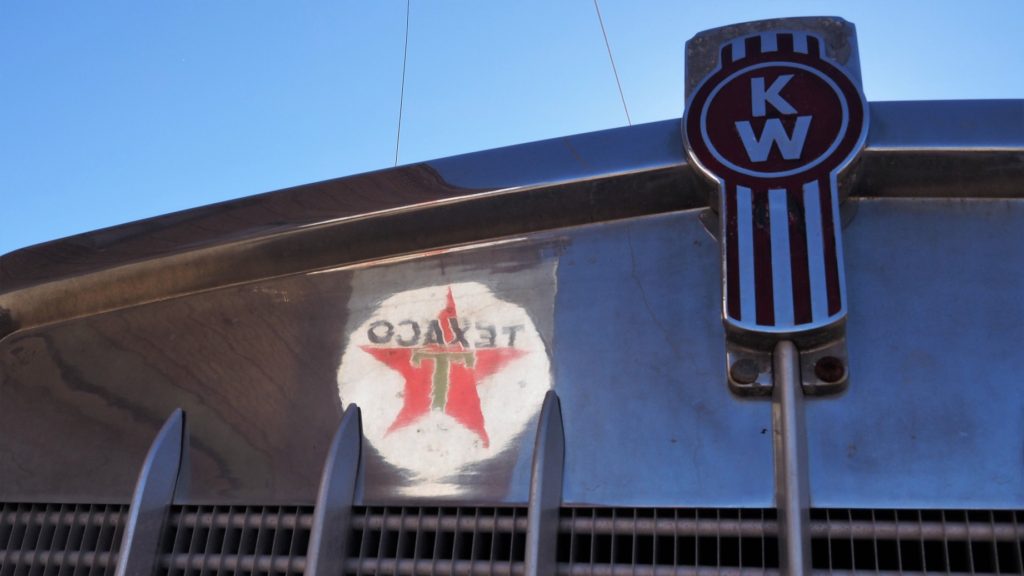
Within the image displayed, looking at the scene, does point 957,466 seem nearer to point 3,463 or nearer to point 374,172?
point 374,172

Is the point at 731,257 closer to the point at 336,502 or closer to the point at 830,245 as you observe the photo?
the point at 830,245

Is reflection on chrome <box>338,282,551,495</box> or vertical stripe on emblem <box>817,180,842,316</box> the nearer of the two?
vertical stripe on emblem <box>817,180,842,316</box>

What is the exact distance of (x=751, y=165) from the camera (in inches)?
89.1

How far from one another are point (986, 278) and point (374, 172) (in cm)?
149

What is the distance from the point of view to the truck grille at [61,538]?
2.37 metres

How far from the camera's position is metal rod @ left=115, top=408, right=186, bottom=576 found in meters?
2.27

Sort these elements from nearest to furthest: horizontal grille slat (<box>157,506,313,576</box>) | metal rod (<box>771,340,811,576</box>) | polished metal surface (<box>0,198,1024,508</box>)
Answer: metal rod (<box>771,340,811,576</box>) < polished metal surface (<box>0,198,1024,508</box>) < horizontal grille slat (<box>157,506,313,576</box>)

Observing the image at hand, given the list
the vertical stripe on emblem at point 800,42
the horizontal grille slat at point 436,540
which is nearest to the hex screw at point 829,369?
the horizontal grille slat at point 436,540

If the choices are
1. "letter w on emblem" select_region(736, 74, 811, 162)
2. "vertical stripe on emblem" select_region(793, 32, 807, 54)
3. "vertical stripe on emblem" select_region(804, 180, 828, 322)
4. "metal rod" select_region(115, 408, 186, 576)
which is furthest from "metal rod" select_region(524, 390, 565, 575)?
"vertical stripe on emblem" select_region(793, 32, 807, 54)

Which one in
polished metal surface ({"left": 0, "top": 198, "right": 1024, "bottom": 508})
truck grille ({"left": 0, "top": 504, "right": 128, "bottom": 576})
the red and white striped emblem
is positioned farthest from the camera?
truck grille ({"left": 0, "top": 504, "right": 128, "bottom": 576})

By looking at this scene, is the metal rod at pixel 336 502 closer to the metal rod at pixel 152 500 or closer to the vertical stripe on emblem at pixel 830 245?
the metal rod at pixel 152 500

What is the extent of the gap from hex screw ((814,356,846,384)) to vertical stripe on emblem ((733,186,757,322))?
0.55 ft

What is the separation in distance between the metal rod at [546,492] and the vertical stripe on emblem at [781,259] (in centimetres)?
52

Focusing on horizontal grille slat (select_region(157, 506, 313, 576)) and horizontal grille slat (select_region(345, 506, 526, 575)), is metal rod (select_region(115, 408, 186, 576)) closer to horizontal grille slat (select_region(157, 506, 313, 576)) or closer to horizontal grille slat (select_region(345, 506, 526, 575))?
horizontal grille slat (select_region(157, 506, 313, 576))
